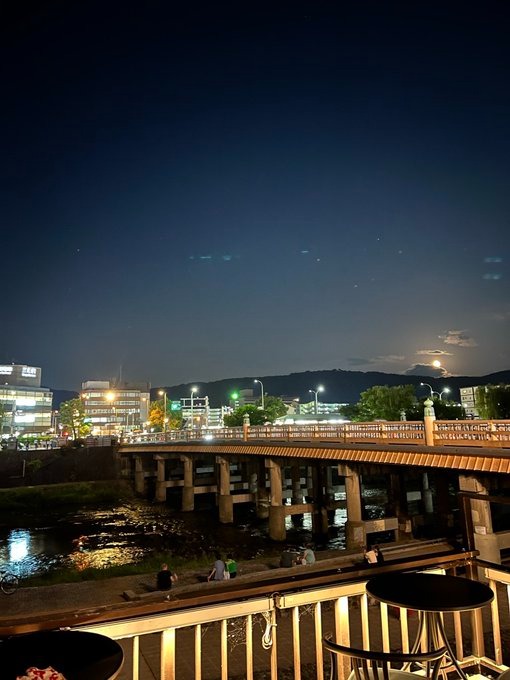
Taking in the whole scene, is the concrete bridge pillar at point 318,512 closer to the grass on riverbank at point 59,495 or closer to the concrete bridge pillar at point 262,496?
the concrete bridge pillar at point 262,496

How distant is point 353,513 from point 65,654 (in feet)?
75.1

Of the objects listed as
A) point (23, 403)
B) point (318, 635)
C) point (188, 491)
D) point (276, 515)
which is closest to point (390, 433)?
point (276, 515)

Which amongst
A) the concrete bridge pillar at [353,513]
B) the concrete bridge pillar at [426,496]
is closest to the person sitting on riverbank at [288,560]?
the concrete bridge pillar at [353,513]

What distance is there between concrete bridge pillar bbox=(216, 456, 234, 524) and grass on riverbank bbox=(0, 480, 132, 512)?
61.2ft

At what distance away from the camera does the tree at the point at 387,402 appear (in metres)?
67.0

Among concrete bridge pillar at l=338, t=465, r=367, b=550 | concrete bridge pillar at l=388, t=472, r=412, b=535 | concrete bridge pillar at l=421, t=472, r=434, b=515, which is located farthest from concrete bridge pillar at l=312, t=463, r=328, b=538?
concrete bridge pillar at l=421, t=472, r=434, b=515

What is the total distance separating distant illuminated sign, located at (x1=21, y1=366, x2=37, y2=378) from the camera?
159 meters

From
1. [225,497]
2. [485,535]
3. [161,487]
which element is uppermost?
[485,535]

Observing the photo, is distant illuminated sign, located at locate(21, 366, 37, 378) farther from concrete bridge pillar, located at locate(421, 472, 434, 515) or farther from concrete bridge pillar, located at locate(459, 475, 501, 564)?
concrete bridge pillar, located at locate(459, 475, 501, 564)

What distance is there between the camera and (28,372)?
160 m

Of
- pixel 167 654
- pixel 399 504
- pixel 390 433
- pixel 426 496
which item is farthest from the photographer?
pixel 426 496

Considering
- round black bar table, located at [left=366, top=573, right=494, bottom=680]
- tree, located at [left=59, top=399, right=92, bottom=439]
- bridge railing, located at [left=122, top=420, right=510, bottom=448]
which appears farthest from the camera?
tree, located at [left=59, top=399, right=92, bottom=439]

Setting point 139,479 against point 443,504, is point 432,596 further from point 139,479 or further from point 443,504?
point 139,479

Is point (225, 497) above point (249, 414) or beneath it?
beneath
